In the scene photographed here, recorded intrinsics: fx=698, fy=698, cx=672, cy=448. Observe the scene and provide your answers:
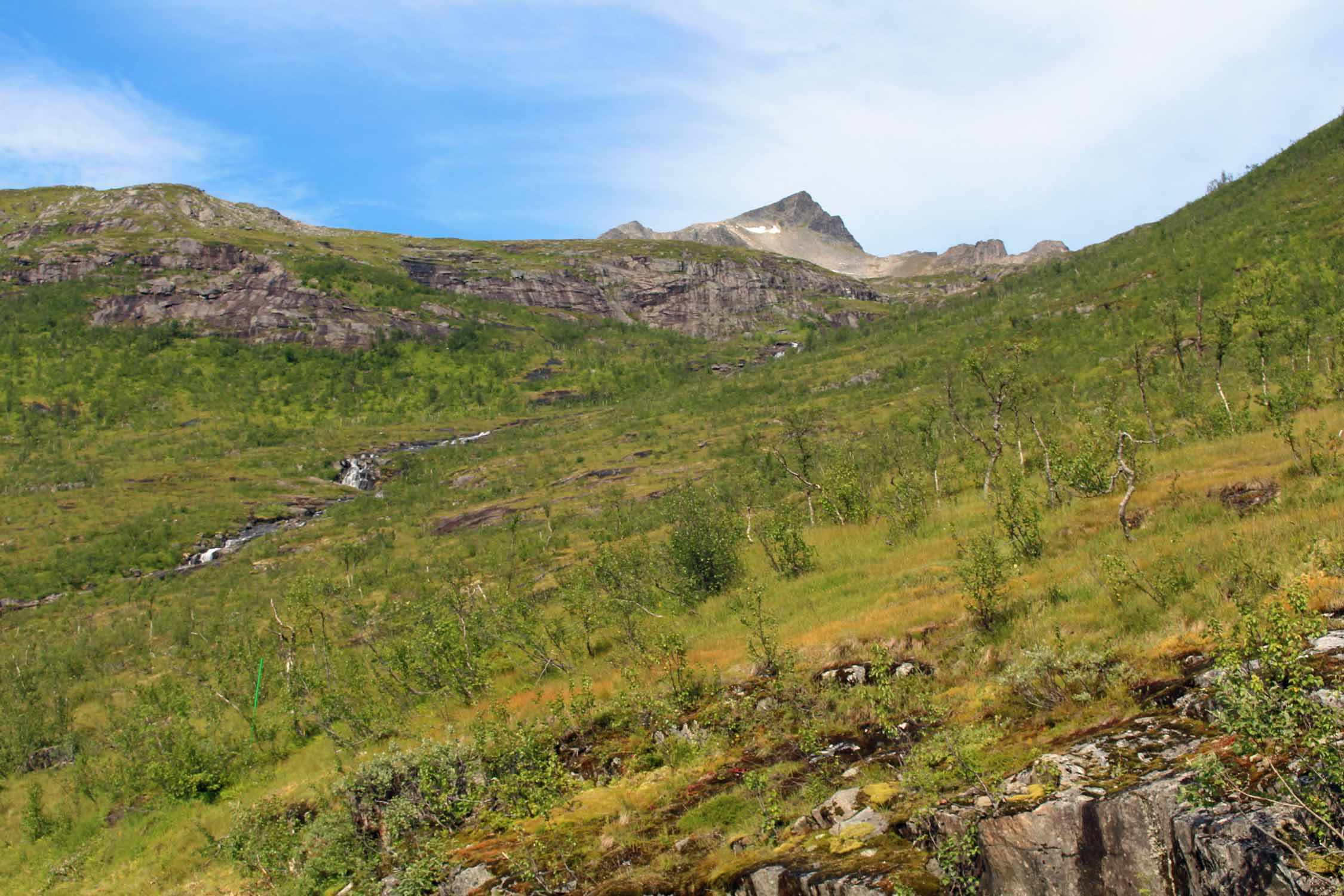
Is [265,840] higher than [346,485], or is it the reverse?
[265,840]

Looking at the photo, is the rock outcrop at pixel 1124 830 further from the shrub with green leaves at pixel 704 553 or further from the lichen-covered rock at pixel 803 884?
the shrub with green leaves at pixel 704 553

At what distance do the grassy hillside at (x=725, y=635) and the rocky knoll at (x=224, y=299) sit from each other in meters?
107

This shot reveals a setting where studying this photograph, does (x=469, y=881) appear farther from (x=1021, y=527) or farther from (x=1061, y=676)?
(x=1021, y=527)

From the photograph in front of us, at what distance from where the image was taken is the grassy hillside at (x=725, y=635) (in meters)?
9.43

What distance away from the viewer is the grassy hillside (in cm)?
943

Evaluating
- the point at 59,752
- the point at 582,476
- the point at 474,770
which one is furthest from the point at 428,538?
the point at 474,770

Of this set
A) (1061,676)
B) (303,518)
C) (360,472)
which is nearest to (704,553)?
(1061,676)

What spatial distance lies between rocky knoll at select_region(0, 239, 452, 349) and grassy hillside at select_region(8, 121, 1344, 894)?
107 metres

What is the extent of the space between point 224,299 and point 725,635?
202 meters

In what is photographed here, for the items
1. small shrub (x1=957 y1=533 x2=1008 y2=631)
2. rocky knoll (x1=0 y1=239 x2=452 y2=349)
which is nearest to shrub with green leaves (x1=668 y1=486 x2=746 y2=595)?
small shrub (x1=957 y1=533 x2=1008 y2=631)

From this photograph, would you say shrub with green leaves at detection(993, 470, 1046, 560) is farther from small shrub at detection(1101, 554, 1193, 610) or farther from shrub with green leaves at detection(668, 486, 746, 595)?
shrub with green leaves at detection(668, 486, 746, 595)

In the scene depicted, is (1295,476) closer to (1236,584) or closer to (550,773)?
(1236,584)

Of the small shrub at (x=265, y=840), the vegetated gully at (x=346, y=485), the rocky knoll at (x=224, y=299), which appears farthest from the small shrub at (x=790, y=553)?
the rocky knoll at (x=224, y=299)

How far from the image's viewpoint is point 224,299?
17850 centimetres
